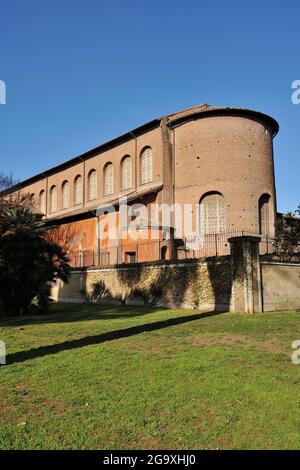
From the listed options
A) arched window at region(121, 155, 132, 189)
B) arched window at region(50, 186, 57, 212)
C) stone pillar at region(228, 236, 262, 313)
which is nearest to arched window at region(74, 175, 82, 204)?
arched window at region(50, 186, 57, 212)

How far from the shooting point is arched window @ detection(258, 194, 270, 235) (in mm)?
31702

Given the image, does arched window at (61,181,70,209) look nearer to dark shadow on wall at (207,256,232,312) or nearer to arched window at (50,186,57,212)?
arched window at (50,186,57,212)

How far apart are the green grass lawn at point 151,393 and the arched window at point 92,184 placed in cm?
3252

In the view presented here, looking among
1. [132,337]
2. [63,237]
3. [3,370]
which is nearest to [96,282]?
[63,237]

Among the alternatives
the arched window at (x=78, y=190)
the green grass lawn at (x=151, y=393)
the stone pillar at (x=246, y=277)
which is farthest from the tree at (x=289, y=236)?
the arched window at (x=78, y=190)

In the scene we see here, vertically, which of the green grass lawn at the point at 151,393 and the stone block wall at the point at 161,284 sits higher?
the stone block wall at the point at 161,284

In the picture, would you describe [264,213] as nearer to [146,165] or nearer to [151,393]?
[146,165]

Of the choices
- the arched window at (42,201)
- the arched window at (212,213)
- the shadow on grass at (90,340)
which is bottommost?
the shadow on grass at (90,340)

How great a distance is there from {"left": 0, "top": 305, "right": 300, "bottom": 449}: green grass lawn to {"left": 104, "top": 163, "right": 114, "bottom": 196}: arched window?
30286 mm

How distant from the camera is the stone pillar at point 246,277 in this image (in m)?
16.7

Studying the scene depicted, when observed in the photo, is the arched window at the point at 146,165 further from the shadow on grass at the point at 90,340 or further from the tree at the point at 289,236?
the shadow on grass at the point at 90,340

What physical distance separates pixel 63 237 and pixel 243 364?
3071 centimetres

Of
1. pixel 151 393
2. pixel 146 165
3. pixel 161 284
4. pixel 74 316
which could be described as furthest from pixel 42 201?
pixel 151 393
